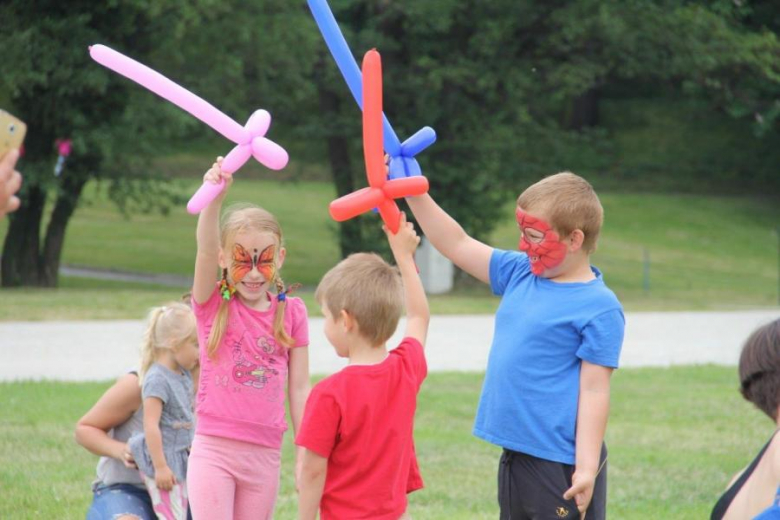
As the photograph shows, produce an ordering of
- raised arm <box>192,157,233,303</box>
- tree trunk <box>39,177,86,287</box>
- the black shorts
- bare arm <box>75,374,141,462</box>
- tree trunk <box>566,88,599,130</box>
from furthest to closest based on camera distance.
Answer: tree trunk <box>566,88,599,130</box> → tree trunk <box>39,177,86,287</box> → bare arm <box>75,374,141,462</box> → raised arm <box>192,157,233,303</box> → the black shorts

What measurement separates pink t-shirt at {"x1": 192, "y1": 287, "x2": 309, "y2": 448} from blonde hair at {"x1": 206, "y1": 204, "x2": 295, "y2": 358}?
25mm

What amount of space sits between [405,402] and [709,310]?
14011 millimetres

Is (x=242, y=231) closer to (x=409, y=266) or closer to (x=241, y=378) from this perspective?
(x=241, y=378)

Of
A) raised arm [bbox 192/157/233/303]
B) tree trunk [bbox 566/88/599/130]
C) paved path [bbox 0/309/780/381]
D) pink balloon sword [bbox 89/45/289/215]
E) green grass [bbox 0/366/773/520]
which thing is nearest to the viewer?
pink balloon sword [bbox 89/45/289/215]

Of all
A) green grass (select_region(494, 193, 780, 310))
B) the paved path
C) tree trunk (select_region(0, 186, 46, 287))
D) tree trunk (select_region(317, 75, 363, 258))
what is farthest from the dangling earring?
tree trunk (select_region(317, 75, 363, 258))

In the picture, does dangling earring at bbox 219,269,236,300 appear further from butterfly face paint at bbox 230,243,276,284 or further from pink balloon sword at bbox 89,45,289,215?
pink balloon sword at bbox 89,45,289,215

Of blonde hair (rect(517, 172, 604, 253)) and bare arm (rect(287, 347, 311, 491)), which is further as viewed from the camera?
bare arm (rect(287, 347, 311, 491))

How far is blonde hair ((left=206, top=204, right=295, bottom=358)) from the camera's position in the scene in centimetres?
374

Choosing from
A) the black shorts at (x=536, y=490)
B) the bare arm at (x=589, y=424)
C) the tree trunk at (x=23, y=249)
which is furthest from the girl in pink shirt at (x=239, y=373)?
the tree trunk at (x=23, y=249)

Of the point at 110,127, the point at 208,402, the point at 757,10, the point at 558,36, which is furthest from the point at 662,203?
the point at 208,402

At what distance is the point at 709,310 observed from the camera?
16.5m

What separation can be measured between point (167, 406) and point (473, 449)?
3.05 metres

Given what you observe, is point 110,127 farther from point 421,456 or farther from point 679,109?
point 679,109

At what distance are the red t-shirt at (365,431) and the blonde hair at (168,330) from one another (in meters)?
1.24
